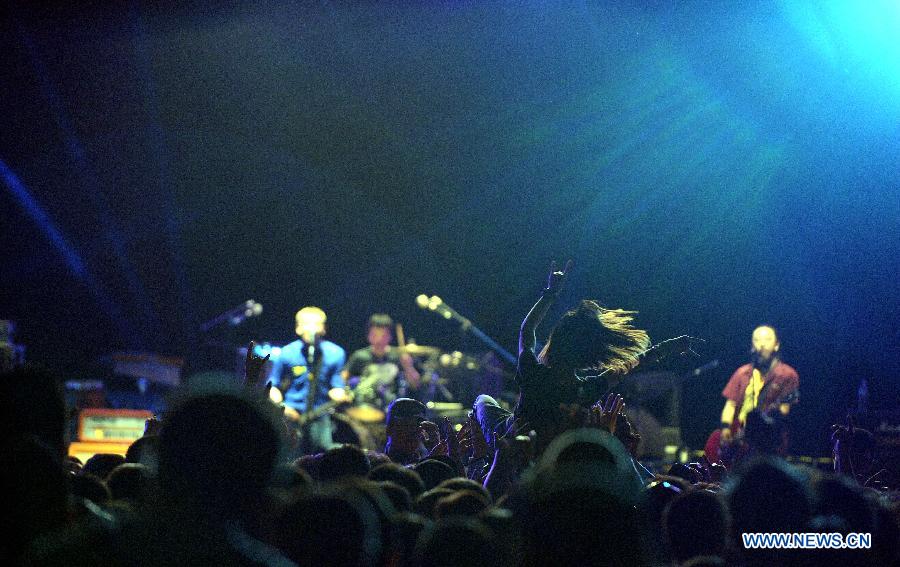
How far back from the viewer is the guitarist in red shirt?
32.3 feet

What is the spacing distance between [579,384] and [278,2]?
7.74 m

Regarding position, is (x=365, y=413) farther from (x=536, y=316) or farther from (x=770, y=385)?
(x=536, y=316)

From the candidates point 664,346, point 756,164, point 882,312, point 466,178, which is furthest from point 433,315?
point 664,346

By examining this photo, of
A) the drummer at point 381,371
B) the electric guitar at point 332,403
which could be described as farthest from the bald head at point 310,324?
the drummer at point 381,371

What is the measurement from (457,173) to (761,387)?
6096 millimetres

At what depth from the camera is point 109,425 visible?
30.8 ft

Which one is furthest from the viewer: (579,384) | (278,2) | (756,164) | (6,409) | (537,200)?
(537,200)

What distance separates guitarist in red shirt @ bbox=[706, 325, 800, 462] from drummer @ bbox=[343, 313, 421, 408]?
15.0 feet

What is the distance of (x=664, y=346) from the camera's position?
5.76 metres

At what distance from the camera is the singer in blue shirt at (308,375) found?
34.7ft

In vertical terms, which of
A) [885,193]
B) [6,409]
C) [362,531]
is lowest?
[362,531]

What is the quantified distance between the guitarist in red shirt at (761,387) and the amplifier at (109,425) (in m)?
6.50

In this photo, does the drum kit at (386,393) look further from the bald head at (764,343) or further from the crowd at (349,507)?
the crowd at (349,507)

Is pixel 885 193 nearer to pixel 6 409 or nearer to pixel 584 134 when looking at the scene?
pixel 584 134
